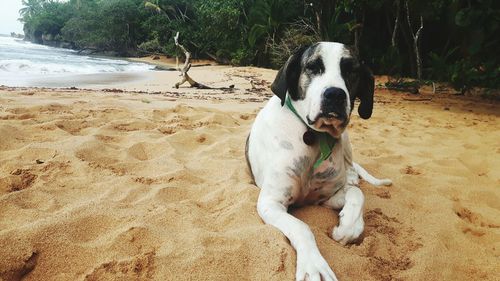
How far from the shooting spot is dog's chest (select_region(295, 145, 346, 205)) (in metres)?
2.60

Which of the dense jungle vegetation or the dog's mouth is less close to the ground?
the dense jungle vegetation

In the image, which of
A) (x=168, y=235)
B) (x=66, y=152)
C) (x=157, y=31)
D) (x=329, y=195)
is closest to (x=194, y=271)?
(x=168, y=235)

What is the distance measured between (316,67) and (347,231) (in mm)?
1097

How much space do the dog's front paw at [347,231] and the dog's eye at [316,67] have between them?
1.02 meters

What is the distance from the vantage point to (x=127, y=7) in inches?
1608

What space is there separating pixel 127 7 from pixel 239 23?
1842 cm

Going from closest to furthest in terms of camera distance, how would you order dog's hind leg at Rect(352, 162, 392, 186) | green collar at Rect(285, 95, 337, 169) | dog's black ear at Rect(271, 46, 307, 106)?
green collar at Rect(285, 95, 337, 169) < dog's black ear at Rect(271, 46, 307, 106) < dog's hind leg at Rect(352, 162, 392, 186)

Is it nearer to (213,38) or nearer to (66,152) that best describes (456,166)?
(66,152)

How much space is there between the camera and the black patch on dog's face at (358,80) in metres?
2.57

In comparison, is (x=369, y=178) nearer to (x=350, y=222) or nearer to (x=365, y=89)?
(x=365, y=89)

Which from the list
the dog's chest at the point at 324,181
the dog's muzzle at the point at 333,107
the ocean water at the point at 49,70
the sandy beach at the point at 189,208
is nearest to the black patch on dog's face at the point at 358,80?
the dog's muzzle at the point at 333,107

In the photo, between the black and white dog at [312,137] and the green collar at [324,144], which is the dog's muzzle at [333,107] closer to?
the black and white dog at [312,137]

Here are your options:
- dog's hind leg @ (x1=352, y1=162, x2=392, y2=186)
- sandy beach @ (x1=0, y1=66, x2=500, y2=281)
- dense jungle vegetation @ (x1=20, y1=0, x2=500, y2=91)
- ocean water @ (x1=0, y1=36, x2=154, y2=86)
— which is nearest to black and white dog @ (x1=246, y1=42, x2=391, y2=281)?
sandy beach @ (x1=0, y1=66, x2=500, y2=281)

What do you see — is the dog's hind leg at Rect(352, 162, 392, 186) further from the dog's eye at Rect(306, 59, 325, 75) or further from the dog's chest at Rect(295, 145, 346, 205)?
the dog's eye at Rect(306, 59, 325, 75)
